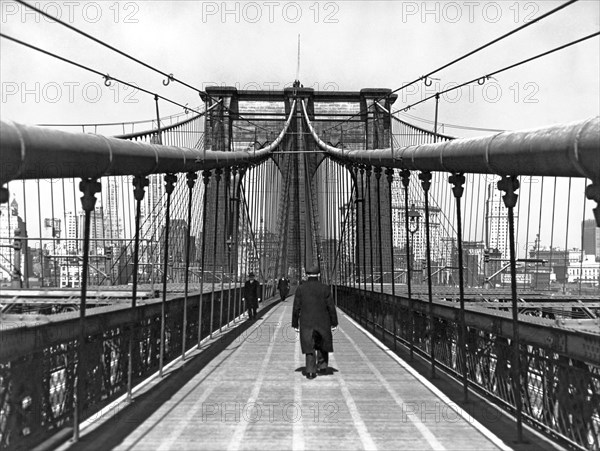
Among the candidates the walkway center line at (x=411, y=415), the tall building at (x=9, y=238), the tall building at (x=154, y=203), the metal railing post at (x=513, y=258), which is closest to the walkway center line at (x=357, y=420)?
the walkway center line at (x=411, y=415)

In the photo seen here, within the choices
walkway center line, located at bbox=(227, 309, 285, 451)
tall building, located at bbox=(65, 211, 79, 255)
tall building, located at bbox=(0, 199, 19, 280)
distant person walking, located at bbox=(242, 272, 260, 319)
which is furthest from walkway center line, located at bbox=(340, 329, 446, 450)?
tall building, located at bbox=(65, 211, 79, 255)

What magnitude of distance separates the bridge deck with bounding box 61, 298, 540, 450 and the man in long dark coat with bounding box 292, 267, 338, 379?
1.22ft

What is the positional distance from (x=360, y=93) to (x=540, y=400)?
67.5 meters

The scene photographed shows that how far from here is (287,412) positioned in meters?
7.31

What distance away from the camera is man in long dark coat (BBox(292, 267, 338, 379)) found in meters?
9.82

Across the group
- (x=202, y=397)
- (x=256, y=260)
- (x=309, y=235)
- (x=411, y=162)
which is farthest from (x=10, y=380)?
(x=309, y=235)

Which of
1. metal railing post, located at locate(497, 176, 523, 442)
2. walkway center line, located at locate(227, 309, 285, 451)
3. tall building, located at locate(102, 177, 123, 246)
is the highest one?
tall building, located at locate(102, 177, 123, 246)

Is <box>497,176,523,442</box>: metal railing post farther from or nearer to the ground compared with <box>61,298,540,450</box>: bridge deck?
farther from the ground

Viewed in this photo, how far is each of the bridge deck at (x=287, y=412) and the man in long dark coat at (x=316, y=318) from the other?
1.22 feet

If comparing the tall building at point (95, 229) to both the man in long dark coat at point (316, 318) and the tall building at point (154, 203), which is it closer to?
the tall building at point (154, 203)

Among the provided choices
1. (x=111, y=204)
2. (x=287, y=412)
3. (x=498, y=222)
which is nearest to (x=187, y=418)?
(x=287, y=412)

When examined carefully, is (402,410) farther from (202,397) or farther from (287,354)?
(287,354)

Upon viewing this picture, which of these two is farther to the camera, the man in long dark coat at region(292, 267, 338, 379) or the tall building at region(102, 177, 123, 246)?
the tall building at region(102, 177, 123, 246)

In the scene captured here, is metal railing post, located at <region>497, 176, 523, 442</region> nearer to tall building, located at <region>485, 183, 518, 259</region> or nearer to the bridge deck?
the bridge deck
